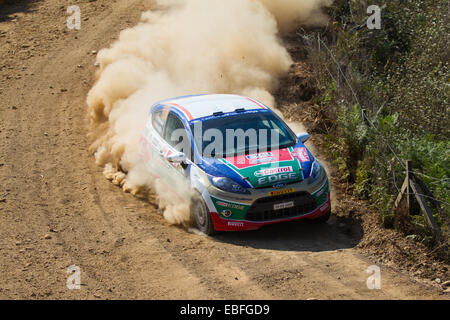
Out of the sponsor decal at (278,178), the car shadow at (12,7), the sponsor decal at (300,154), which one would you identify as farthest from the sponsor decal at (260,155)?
the car shadow at (12,7)

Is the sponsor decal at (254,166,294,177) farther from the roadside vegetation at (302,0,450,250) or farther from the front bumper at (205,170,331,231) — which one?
the roadside vegetation at (302,0,450,250)

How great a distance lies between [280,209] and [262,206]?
0.27m

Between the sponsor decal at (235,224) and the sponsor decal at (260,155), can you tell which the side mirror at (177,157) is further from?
the sponsor decal at (235,224)

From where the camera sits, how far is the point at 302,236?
29.3 feet

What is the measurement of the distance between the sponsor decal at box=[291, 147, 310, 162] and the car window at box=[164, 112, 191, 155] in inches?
66.4

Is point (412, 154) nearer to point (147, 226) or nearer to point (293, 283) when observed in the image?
point (293, 283)

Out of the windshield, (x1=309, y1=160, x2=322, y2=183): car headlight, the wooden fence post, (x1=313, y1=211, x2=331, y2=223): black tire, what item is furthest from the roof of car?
the wooden fence post

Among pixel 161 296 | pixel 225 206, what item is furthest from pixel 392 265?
pixel 161 296

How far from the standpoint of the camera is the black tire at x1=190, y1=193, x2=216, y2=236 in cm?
877

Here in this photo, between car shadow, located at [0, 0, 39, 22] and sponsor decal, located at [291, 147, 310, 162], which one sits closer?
sponsor decal, located at [291, 147, 310, 162]

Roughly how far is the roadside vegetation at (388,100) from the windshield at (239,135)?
1.60 m

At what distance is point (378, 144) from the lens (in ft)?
32.0

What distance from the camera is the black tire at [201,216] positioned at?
8766mm

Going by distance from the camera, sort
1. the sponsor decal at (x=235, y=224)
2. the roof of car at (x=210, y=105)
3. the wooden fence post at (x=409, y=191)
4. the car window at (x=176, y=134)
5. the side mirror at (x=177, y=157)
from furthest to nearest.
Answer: the roof of car at (x=210, y=105) → the car window at (x=176, y=134) → the side mirror at (x=177, y=157) → the sponsor decal at (x=235, y=224) → the wooden fence post at (x=409, y=191)
